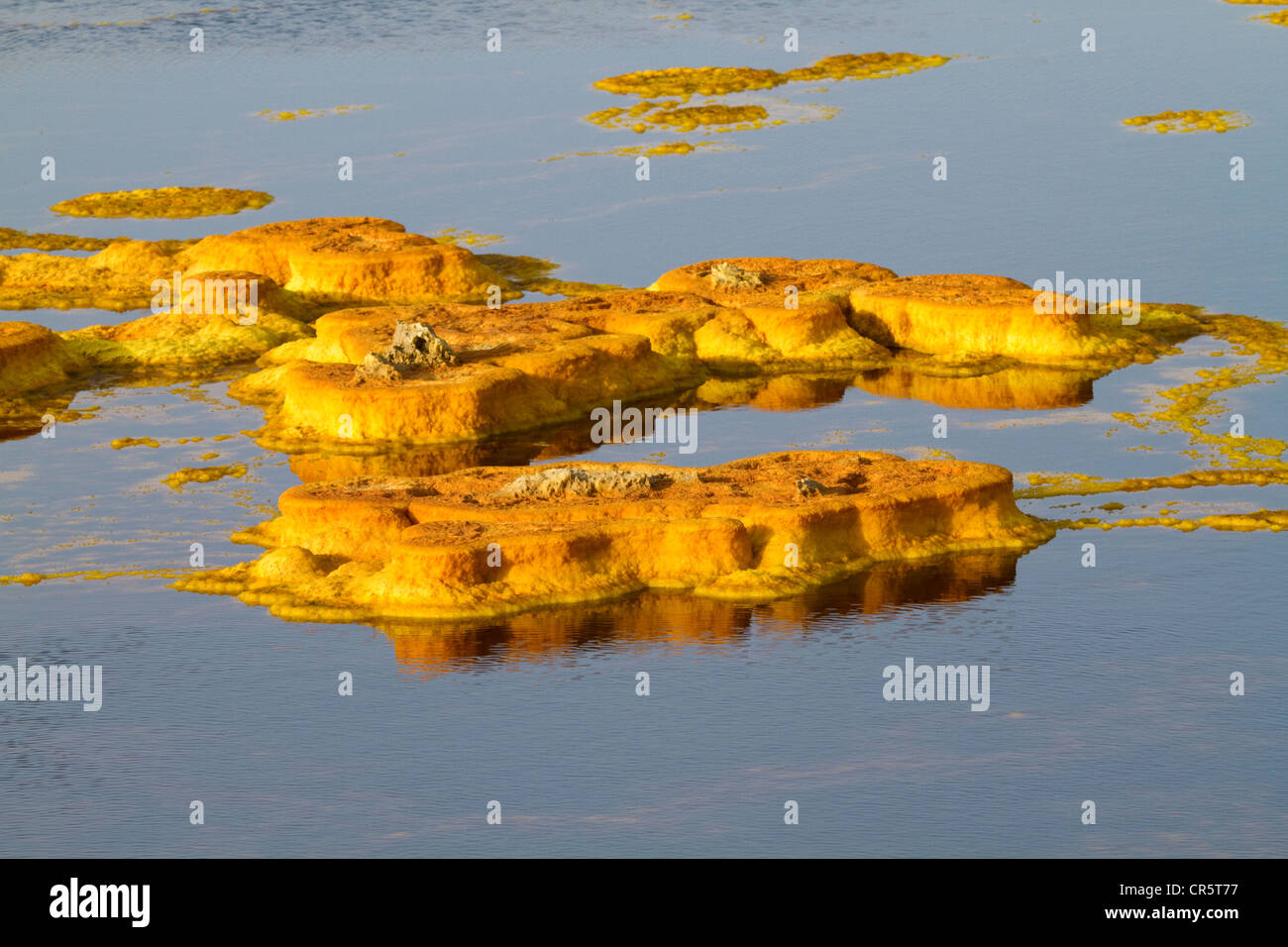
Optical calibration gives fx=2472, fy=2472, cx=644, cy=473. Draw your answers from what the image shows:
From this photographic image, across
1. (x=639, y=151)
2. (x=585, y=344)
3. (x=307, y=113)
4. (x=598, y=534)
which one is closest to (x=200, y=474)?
(x=585, y=344)

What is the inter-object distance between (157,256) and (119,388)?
16728mm

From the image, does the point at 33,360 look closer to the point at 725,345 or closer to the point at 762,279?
the point at 725,345

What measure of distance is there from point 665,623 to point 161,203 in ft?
197

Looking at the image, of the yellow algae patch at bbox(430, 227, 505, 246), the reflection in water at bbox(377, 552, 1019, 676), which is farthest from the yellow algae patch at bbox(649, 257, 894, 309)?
the reflection in water at bbox(377, 552, 1019, 676)

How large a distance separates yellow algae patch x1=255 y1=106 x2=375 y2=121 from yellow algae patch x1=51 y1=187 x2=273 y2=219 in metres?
21.4

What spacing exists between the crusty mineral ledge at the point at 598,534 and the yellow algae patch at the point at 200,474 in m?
7.08

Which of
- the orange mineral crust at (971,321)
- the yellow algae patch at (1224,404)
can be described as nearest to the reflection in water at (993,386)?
the orange mineral crust at (971,321)

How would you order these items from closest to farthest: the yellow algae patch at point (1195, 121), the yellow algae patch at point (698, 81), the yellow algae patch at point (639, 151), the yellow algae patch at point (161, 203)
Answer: the yellow algae patch at point (161, 203) → the yellow algae patch at point (639, 151) → the yellow algae patch at point (1195, 121) → the yellow algae patch at point (698, 81)

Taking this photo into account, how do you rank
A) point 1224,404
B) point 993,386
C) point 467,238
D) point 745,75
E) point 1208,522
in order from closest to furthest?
point 1208,522
point 1224,404
point 993,386
point 467,238
point 745,75

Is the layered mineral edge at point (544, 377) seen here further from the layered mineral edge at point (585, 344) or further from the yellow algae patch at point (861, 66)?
the yellow algae patch at point (861, 66)

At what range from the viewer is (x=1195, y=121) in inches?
4574

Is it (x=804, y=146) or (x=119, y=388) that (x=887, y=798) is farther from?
(x=804, y=146)

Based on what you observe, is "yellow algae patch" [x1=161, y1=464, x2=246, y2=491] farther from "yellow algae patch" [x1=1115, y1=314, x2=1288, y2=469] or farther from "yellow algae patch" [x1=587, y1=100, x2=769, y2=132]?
"yellow algae patch" [x1=587, y1=100, x2=769, y2=132]

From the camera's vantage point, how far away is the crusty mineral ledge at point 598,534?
46.1m
